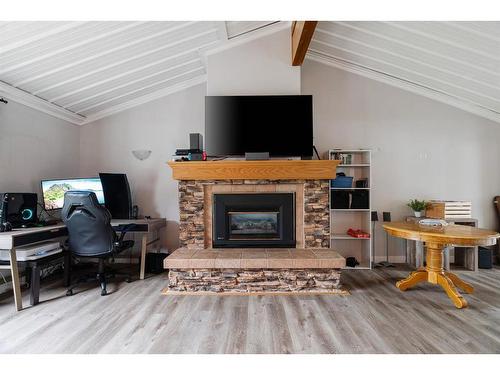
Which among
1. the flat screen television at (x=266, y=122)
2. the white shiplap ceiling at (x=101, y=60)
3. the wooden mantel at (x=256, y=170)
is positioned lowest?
the wooden mantel at (x=256, y=170)

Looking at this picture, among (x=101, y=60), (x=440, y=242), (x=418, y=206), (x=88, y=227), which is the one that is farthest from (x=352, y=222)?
(x=101, y=60)

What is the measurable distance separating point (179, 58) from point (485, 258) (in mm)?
5015

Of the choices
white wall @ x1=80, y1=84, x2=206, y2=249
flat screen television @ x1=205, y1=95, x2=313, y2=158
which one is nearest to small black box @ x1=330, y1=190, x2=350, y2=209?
flat screen television @ x1=205, y1=95, x2=313, y2=158

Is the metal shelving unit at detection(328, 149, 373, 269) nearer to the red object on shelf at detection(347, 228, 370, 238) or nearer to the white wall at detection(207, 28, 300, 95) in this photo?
the red object on shelf at detection(347, 228, 370, 238)

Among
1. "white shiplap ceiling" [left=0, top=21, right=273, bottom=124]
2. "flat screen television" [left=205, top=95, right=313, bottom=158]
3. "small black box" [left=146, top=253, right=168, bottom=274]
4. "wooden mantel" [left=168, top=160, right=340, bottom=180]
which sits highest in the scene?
"white shiplap ceiling" [left=0, top=21, right=273, bottom=124]

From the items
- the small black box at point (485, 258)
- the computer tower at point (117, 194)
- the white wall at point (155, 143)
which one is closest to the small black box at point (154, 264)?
the white wall at point (155, 143)

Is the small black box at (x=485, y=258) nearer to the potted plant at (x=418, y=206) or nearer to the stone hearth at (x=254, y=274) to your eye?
the potted plant at (x=418, y=206)

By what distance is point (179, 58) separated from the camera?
3.66 meters

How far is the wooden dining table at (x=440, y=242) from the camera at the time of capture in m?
2.53

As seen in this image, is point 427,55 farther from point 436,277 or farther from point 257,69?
point 436,277

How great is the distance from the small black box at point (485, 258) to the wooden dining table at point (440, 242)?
114cm

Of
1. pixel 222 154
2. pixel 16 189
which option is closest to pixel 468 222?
pixel 222 154

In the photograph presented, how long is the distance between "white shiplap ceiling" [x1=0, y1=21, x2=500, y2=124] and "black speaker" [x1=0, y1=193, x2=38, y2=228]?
3.96 feet

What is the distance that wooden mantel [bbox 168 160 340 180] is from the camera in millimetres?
3414
